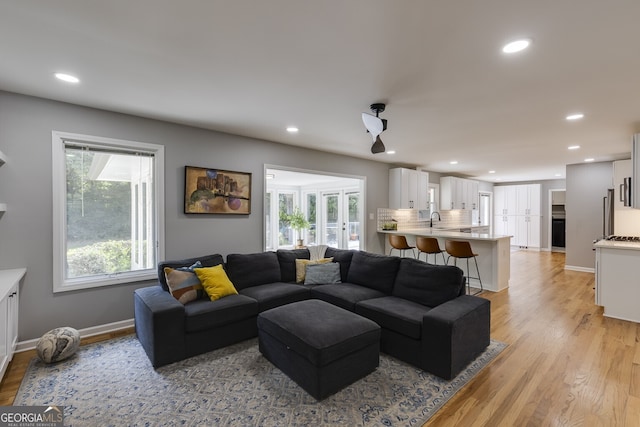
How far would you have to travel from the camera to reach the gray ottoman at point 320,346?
219 cm

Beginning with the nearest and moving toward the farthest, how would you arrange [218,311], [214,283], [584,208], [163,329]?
1. [163,329]
2. [218,311]
3. [214,283]
4. [584,208]

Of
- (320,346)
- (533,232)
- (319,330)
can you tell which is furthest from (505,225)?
(320,346)

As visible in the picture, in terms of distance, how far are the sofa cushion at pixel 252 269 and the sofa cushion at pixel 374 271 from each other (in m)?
1.05

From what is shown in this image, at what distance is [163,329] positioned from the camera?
2629 mm

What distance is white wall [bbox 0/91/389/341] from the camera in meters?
2.83

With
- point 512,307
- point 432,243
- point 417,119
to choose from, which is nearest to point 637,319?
point 512,307

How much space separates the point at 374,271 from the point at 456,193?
5.62m

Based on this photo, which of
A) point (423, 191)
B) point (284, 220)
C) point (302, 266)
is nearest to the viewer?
point (302, 266)

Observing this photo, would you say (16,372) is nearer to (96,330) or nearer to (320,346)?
(96,330)

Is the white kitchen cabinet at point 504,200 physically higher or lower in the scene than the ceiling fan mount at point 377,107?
lower

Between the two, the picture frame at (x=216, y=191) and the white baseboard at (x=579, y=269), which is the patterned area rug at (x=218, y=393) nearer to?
the picture frame at (x=216, y=191)

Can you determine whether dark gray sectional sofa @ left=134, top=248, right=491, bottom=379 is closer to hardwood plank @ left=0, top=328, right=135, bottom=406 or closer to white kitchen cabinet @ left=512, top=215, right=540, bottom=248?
hardwood plank @ left=0, top=328, right=135, bottom=406

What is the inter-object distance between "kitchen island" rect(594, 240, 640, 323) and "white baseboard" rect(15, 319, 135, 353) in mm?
6077

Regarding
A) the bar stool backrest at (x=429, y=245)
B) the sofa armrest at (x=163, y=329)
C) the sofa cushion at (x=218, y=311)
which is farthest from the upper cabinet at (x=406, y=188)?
the sofa armrest at (x=163, y=329)
